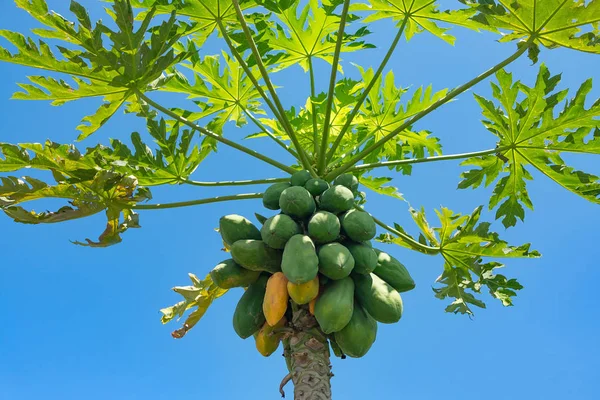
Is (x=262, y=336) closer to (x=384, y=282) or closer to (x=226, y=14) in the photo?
(x=384, y=282)

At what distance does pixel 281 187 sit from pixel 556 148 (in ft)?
6.24

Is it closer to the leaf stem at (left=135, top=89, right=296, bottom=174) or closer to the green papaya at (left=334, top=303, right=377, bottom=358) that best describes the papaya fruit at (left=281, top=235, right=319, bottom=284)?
the green papaya at (left=334, top=303, right=377, bottom=358)

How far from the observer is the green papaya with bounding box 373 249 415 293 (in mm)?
3039

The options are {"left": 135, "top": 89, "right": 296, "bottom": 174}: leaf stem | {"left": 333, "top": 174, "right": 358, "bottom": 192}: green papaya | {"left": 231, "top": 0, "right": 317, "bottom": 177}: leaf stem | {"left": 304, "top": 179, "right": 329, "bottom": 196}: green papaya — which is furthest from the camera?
{"left": 135, "top": 89, "right": 296, "bottom": 174}: leaf stem

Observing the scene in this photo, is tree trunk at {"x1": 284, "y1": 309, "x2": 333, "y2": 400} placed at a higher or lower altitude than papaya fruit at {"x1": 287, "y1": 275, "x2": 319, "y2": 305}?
lower

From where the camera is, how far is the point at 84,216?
11.5ft

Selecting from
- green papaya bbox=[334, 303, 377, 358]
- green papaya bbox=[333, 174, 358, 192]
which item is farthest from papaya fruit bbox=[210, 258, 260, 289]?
green papaya bbox=[333, 174, 358, 192]

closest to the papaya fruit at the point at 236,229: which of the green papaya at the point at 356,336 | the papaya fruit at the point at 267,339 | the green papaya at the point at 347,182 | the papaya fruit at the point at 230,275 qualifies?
the papaya fruit at the point at 230,275

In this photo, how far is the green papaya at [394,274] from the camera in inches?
120

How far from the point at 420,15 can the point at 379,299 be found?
2.19 meters

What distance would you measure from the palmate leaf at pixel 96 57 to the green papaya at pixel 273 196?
34.9 inches

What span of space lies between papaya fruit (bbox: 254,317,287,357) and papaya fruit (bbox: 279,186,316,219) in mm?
529

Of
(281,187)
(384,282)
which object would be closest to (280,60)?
(281,187)

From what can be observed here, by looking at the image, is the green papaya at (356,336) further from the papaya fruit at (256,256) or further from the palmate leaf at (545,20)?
the palmate leaf at (545,20)
